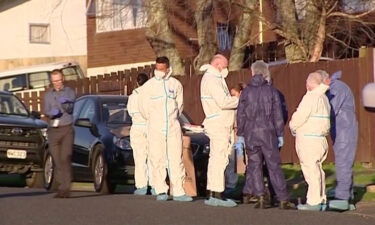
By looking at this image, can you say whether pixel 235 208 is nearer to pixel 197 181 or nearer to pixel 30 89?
pixel 197 181

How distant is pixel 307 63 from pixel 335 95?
24.1 ft

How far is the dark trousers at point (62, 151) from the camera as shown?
15156 mm

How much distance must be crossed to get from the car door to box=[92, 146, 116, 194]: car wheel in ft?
1.41

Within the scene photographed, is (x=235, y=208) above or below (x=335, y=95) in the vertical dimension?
below

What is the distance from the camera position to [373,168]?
1980 centimetres

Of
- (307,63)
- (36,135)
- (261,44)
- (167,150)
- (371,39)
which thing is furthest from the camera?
(261,44)

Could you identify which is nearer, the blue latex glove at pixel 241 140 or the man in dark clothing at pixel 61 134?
the blue latex glove at pixel 241 140

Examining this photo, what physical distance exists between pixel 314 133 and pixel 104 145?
463 cm

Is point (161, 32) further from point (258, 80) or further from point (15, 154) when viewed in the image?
point (258, 80)

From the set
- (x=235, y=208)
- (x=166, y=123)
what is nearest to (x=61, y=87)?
(x=166, y=123)

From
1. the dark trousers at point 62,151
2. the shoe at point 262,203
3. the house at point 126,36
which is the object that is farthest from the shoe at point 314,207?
the house at point 126,36

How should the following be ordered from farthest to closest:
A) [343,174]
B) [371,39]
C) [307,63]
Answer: [371,39]
[307,63]
[343,174]

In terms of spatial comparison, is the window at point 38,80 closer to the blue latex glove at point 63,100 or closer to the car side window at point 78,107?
the car side window at point 78,107

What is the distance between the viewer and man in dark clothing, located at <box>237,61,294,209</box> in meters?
13.4
